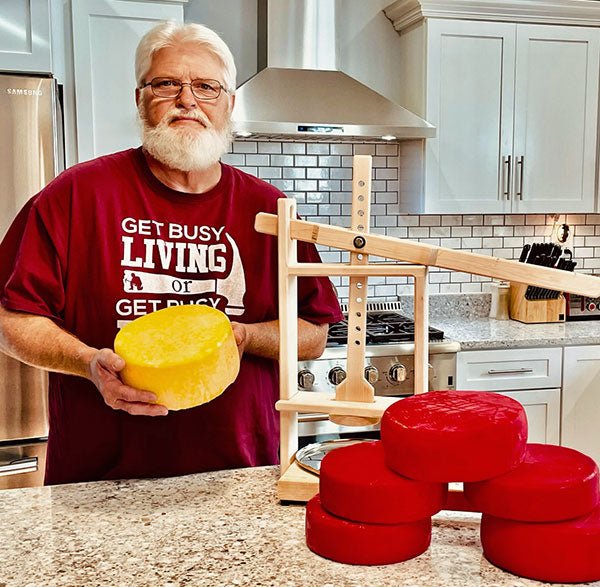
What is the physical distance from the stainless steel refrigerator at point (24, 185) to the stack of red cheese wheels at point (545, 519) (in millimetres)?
2279

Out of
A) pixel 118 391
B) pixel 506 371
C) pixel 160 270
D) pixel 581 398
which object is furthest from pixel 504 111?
pixel 118 391

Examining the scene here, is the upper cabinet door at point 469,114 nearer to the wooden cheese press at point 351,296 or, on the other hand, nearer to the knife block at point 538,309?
the knife block at point 538,309

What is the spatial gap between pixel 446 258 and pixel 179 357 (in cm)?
46

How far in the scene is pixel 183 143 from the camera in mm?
1887

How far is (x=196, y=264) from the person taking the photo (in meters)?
1.88

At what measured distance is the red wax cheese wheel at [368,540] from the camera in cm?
114

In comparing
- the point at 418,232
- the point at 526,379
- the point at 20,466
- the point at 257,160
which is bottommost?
the point at 20,466

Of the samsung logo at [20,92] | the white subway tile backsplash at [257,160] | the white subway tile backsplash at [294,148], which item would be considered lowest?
the white subway tile backsplash at [257,160]

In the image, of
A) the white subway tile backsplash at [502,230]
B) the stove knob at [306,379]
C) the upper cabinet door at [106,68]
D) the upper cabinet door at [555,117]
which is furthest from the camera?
the white subway tile backsplash at [502,230]

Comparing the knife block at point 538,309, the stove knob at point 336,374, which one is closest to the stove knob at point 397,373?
the stove knob at point 336,374

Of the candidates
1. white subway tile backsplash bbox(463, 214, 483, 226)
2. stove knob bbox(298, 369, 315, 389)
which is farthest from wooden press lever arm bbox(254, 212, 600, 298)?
white subway tile backsplash bbox(463, 214, 483, 226)

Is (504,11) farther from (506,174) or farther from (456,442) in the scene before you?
(456,442)

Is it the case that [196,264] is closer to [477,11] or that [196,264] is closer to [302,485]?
[302,485]

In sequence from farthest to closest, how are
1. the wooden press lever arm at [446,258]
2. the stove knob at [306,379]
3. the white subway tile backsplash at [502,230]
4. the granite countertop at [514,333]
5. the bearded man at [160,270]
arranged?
1. the white subway tile backsplash at [502,230]
2. the granite countertop at [514,333]
3. the stove knob at [306,379]
4. the bearded man at [160,270]
5. the wooden press lever arm at [446,258]
